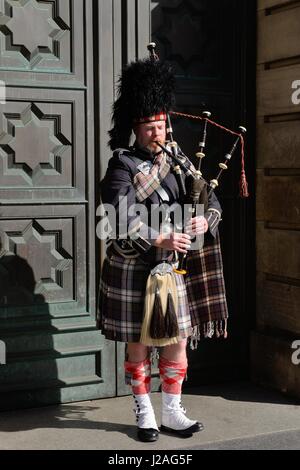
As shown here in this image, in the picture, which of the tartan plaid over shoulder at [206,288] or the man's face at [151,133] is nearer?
the man's face at [151,133]

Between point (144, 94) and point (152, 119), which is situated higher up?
point (144, 94)

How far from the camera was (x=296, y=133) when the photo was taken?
15.4 ft

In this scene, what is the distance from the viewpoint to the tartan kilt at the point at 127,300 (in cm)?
400

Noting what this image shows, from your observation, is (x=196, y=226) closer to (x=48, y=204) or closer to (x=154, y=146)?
(x=154, y=146)

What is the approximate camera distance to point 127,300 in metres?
4.02

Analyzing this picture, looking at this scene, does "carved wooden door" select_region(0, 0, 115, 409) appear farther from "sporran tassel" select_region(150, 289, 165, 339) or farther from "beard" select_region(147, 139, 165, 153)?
"sporran tassel" select_region(150, 289, 165, 339)

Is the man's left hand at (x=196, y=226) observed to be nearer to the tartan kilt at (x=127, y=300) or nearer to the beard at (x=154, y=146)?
the tartan kilt at (x=127, y=300)

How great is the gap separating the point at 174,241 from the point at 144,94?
702 millimetres

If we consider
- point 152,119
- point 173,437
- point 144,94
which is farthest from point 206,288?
point 144,94

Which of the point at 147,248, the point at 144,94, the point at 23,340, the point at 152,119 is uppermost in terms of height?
the point at 144,94

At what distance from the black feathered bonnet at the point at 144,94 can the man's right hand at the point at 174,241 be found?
0.56 meters

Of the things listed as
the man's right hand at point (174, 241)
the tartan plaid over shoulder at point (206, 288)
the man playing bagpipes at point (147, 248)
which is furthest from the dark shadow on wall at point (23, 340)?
the man's right hand at point (174, 241)

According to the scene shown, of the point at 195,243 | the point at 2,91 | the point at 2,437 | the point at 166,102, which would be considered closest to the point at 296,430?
the point at 195,243

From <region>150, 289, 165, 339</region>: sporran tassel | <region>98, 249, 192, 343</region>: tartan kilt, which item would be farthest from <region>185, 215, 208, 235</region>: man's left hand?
<region>150, 289, 165, 339</region>: sporran tassel
